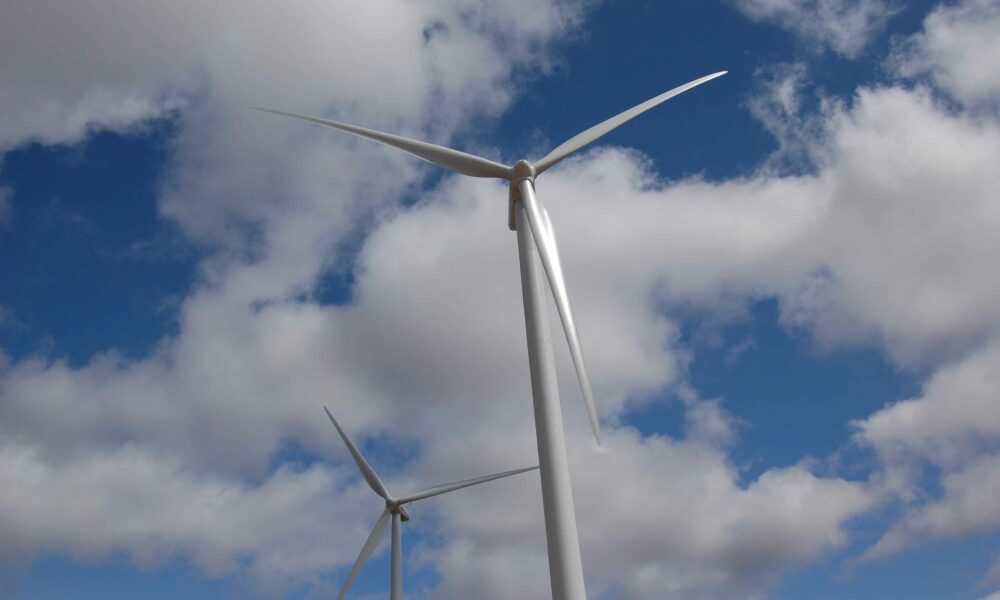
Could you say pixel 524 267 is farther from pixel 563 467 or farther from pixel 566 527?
pixel 566 527

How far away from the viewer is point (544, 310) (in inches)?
943

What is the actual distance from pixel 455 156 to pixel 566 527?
16145mm

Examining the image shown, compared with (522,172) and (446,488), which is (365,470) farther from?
(522,172)

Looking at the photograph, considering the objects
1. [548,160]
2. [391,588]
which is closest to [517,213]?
[548,160]

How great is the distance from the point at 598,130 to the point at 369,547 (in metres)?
37.4

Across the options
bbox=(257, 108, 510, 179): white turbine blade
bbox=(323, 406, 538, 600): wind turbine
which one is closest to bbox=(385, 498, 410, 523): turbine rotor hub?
bbox=(323, 406, 538, 600): wind turbine

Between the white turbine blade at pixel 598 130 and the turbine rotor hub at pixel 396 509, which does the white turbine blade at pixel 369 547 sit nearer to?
the turbine rotor hub at pixel 396 509

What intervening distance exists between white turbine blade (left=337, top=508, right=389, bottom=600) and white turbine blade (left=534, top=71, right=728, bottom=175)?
3619 cm

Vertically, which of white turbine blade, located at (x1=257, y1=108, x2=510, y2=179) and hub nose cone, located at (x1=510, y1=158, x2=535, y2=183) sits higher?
white turbine blade, located at (x1=257, y1=108, x2=510, y2=179)

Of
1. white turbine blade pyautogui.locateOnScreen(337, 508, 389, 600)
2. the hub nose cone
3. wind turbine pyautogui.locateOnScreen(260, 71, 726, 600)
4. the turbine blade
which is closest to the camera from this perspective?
wind turbine pyautogui.locateOnScreen(260, 71, 726, 600)

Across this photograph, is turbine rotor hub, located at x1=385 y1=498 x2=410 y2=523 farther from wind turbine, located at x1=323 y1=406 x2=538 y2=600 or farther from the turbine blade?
the turbine blade

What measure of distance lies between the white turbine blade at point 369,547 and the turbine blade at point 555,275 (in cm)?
3612

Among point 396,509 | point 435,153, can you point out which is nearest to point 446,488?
point 396,509

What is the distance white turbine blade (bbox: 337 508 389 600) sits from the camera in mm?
52625
